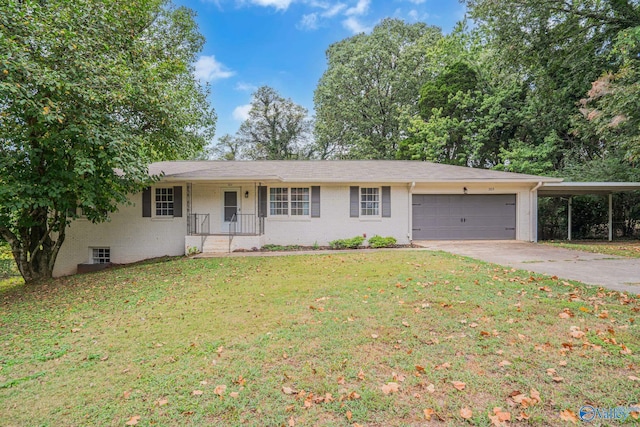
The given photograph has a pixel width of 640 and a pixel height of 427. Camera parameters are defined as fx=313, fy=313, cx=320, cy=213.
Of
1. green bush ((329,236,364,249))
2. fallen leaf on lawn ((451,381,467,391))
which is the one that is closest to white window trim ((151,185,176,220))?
green bush ((329,236,364,249))

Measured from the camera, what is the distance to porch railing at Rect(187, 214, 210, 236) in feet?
36.8

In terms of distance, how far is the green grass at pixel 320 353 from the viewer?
2342 millimetres

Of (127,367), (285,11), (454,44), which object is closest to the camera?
(127,367)

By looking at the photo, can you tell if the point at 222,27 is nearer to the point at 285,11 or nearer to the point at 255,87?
the point at 285,11

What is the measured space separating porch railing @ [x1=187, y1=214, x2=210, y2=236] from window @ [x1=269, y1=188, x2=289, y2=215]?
94.3 inches

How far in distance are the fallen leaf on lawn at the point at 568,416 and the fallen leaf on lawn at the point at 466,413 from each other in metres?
0.60

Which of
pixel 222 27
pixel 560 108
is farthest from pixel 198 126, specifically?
pixel 560 108

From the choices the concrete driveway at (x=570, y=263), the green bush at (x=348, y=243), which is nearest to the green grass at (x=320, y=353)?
the concrete driveway at (x=570, y=263)

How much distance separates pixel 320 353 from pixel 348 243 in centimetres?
818

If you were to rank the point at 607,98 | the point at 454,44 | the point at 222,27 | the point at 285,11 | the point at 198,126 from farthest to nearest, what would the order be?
the point at 454,44
the point at 285,11
the point at 222,27
the point at 198,126
the point at 607,98

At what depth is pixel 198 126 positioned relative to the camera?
41.3ft

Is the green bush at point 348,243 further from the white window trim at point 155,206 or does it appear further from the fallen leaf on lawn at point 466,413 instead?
the fallen leaf on lawn at point 466,413

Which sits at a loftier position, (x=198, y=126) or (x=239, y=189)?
(x=198, y=126)

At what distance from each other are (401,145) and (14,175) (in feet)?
64.2
